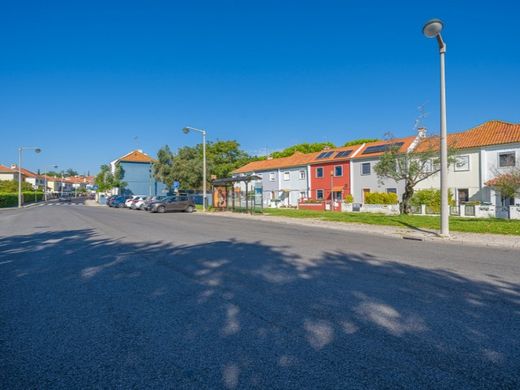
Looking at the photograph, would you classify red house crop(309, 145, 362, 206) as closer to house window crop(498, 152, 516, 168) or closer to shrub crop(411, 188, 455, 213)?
shrub crop(411, 188, 455, 213)

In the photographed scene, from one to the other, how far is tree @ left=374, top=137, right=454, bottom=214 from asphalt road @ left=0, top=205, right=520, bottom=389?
17261 mm

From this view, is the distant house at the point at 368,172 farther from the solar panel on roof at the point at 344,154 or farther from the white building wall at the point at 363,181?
the solar panel on roof at the point at 344,154

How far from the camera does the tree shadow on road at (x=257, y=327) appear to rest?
2.91 meters

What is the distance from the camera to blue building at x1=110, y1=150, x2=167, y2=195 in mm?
68938

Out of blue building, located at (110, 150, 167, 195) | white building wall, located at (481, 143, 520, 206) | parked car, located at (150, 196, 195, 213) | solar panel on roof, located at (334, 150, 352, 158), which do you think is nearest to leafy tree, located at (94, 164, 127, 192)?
blue building, located at (110, 150, 167, 195)

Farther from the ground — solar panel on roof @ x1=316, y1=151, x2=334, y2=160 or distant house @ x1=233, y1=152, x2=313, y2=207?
solar panel on roof @ x1=316, y1=151, x2=334, y2=160

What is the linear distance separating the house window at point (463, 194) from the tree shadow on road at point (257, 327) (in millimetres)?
27932

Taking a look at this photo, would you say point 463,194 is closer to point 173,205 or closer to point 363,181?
point 363,181

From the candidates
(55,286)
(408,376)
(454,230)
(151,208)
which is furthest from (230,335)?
(151,208)

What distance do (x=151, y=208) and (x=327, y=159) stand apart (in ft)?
70.8

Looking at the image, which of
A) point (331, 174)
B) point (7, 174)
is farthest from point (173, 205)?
point (7, 174)

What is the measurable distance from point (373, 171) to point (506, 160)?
11202mm

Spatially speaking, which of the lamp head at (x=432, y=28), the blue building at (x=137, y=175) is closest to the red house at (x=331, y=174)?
the lamp head at (x=432, y=28)

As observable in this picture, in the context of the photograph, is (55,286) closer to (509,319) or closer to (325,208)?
(509,319)
